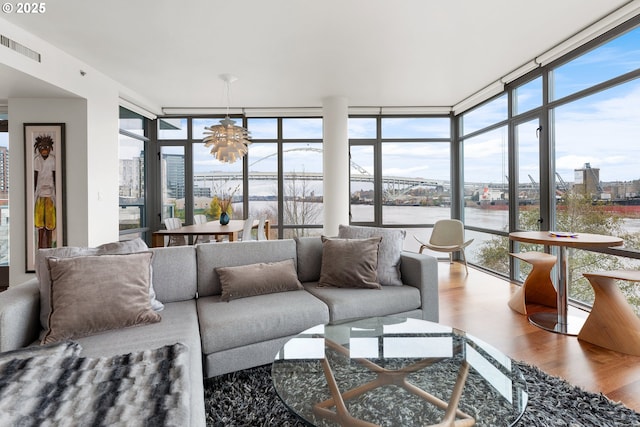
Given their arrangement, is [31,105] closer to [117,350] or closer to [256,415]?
[117,350]

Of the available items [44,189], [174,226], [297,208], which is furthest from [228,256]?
[297,208]

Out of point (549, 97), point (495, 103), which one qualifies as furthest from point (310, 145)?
point (549, 97)

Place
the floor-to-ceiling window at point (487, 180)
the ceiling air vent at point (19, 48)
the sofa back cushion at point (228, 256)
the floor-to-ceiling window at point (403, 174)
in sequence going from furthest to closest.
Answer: the floor-to-ceiling window at point (403, 174)
the floor-to-ceiling window at point (487, 180)
the ceiling air vent at point (19, 48)
the sofa back cushion at point (228, 256)

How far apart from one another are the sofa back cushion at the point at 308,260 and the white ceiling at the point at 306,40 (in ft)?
6.69

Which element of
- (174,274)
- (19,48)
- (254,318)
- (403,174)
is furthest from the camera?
(403,174)

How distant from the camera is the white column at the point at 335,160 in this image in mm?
5312

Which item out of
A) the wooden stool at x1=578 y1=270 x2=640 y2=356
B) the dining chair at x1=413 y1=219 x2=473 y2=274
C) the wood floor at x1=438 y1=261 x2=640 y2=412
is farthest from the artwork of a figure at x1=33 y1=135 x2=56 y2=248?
the wooden stool at x1=578 y1=270 x2=640 y2=356

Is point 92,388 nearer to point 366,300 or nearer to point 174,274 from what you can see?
point 174,274

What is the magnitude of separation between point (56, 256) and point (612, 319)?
3714mm

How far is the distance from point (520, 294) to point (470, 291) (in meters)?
0.72

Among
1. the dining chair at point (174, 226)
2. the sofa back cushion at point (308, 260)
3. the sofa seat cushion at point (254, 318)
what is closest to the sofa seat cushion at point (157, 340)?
the sofa seat cushion at point (254, 318)

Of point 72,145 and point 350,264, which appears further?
point 72,145

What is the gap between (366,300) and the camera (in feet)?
7.86

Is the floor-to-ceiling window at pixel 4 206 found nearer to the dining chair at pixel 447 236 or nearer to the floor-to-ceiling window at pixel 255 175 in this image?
the floor-to-ceiling window at pixel 255 175
